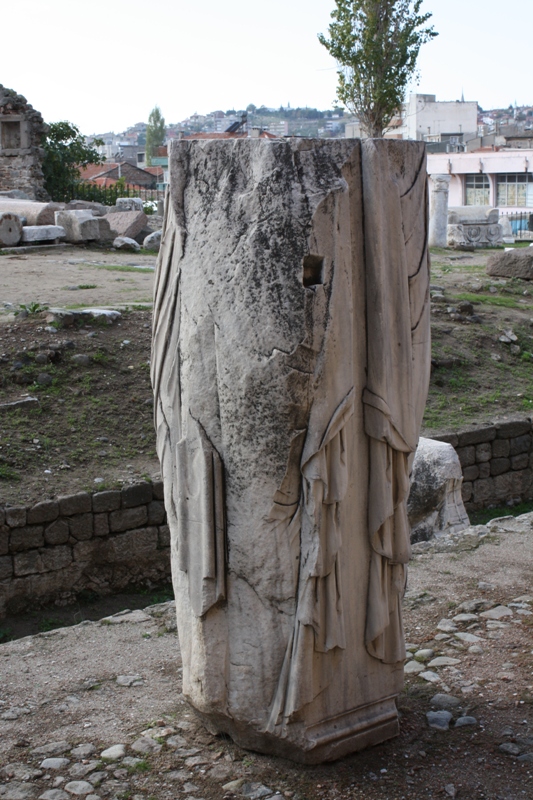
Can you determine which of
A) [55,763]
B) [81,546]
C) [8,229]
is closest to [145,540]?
[81,546]

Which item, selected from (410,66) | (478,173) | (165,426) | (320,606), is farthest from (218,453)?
(478,173)

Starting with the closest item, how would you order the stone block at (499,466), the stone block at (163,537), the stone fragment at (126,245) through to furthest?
the stone block at (163,537)
the stone block at (499,466)
the stone fragment at (126,245)

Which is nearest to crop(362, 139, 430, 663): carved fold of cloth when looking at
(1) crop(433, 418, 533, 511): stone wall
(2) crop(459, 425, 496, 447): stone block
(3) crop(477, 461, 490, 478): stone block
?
(1) crop(433, 418, 533, 511): stone wall

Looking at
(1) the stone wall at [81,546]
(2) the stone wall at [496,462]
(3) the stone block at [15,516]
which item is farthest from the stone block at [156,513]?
(2) the stone wall at [496,462]

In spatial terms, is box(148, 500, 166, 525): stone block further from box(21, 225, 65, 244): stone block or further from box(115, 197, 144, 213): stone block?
box(115, 197, 144, 213): stone block

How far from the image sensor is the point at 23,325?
8516 mm

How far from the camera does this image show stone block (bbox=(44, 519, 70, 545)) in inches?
252

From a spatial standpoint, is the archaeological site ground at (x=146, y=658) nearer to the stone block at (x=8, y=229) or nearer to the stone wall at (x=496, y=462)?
the stone wall at (x=496, y=462)

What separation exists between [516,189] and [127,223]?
26542 mm

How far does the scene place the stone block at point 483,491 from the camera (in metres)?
9.17

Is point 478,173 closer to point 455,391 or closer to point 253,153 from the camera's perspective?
point 455,391

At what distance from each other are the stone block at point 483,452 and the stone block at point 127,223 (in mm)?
8786

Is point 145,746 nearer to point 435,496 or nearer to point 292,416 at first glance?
point 292,416

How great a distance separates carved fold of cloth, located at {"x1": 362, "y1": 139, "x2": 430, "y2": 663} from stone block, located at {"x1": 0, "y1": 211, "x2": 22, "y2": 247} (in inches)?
486
